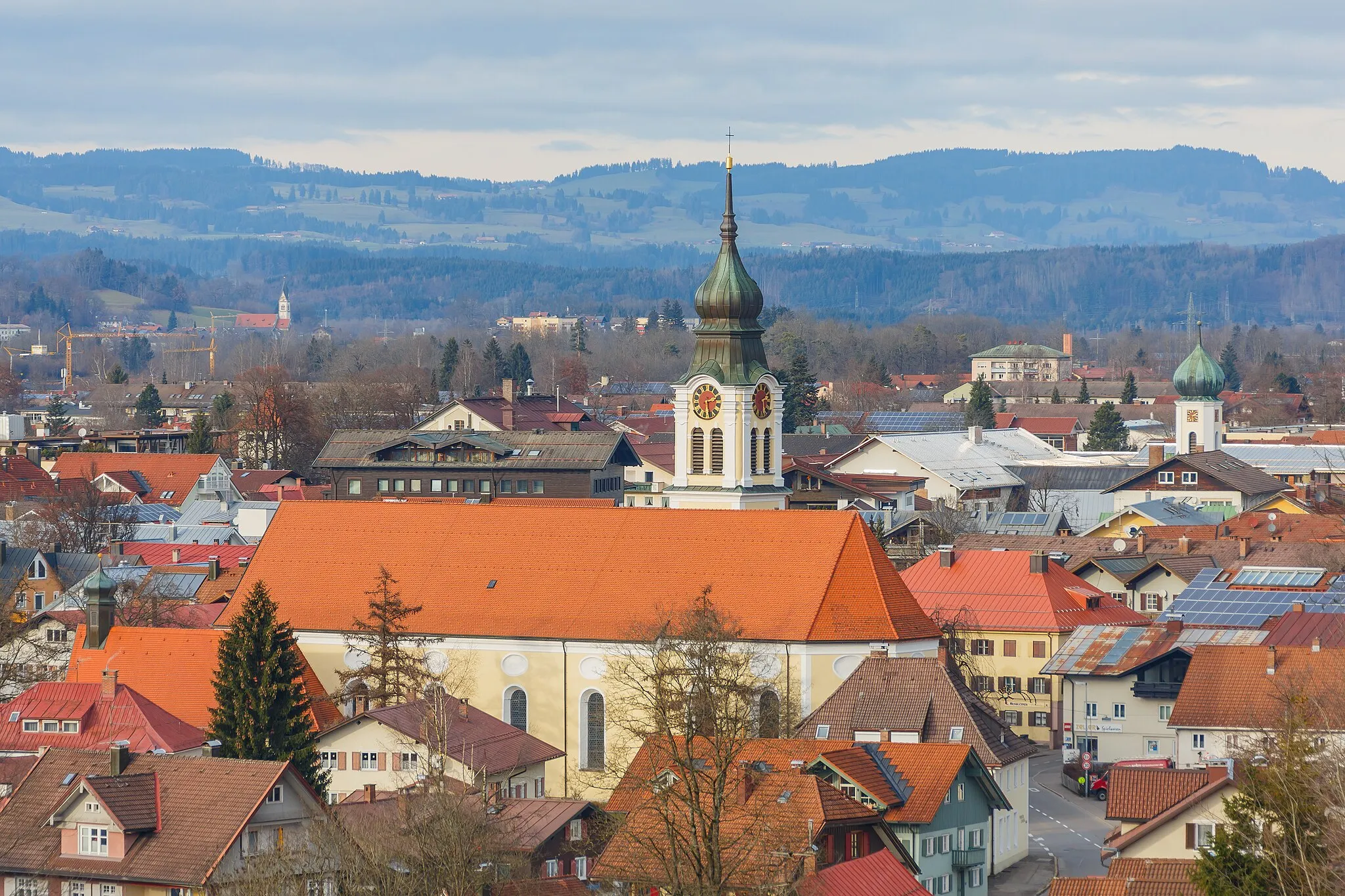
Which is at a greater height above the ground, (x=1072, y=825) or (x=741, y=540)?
(x=741, y=540)

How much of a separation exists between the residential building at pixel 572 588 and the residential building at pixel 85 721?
5.91 m

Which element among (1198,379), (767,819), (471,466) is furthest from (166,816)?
(1198,379)

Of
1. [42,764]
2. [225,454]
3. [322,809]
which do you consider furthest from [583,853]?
[225,454]

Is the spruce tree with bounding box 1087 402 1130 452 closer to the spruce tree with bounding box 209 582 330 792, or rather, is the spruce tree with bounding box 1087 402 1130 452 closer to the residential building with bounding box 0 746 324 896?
the spruce tree with bounding box 209 582 330 792

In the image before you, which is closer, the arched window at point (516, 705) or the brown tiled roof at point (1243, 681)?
the brown tiled roof at point (1243, 681)

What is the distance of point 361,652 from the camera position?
57.8 meters

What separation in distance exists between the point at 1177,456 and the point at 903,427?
2019 inches

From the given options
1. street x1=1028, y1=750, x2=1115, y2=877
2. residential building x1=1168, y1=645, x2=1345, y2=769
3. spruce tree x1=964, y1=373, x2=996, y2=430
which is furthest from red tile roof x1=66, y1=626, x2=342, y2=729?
spruce tree x1=964, y1=373, x2=996, y2=430

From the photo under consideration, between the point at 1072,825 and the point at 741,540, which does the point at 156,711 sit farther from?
the point at 1072,825

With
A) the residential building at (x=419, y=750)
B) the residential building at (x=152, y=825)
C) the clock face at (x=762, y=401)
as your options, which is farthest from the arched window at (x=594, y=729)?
the residential building at (x=152, y=825)

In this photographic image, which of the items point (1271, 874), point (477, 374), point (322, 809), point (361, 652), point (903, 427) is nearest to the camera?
point (1271, 874)

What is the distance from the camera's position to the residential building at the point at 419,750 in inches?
1961

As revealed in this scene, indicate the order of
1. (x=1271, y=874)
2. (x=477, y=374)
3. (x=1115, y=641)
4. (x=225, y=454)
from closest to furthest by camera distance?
1. (x=1271, y=874)
2. (x=1115, y=641)
3. (x=225, y=454)
4. (x=477, y=374)

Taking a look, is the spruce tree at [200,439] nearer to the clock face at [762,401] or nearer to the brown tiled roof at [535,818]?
the clock face at [762,401]
